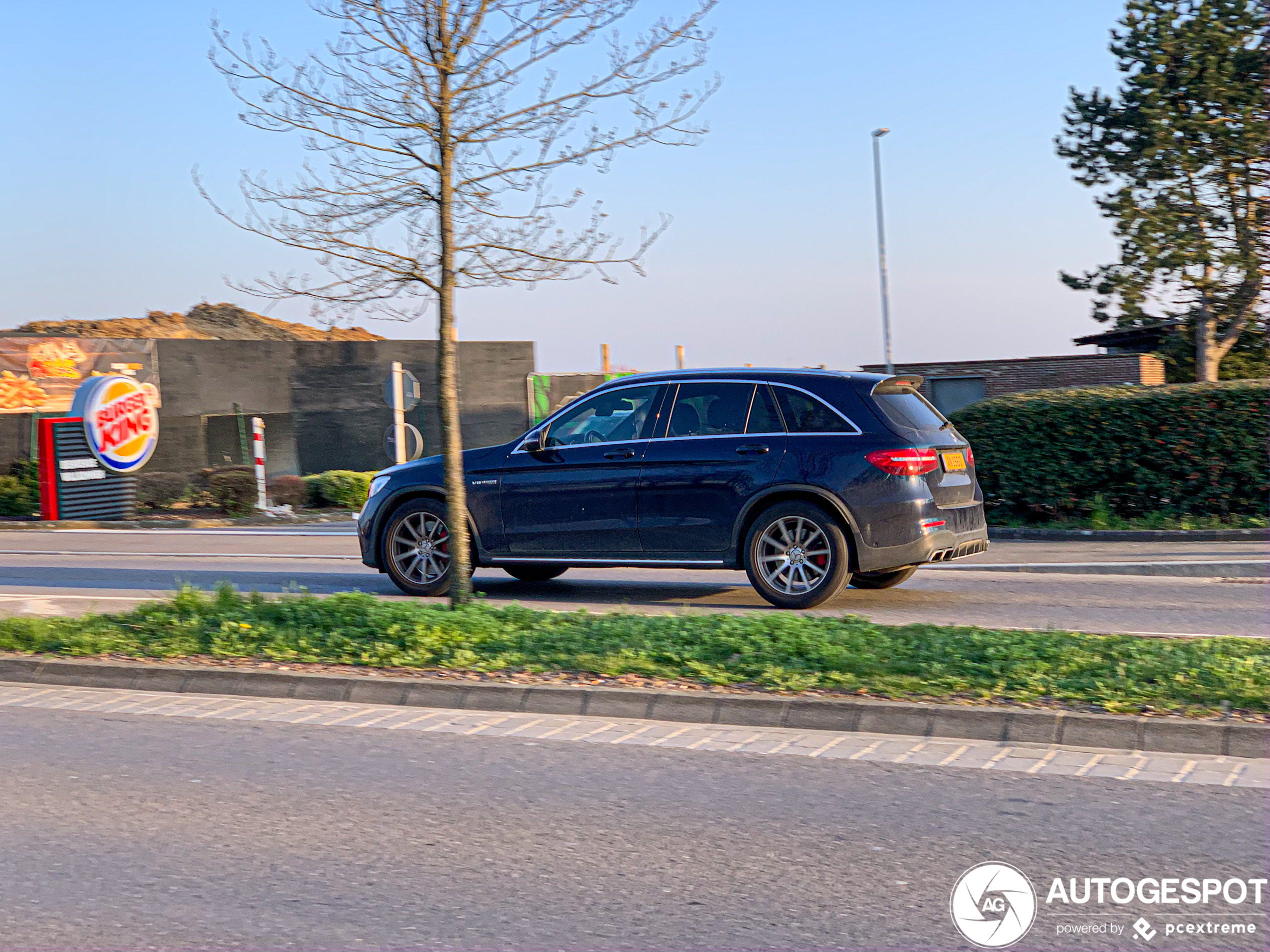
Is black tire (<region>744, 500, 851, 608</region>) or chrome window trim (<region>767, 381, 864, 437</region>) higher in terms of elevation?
chrome window trim (<region>767, 381, 864, 437</region>)

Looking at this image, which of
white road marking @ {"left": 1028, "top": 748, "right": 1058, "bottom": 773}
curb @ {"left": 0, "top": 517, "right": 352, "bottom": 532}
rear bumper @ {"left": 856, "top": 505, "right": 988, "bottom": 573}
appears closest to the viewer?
white road marking @ {"left": 1028, "top": 748, "right": 1058, "bottom": 773}

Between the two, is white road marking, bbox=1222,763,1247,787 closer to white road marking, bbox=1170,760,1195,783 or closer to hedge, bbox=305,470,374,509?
white road marking, bbox=1170,760,1195,783

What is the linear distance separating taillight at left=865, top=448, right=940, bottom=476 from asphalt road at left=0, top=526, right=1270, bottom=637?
3.49 feet

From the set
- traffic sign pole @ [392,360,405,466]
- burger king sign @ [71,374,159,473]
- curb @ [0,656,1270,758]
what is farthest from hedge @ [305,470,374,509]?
curb @ [0,656,1270,758]

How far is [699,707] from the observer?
671cm

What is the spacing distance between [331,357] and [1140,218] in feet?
67.5

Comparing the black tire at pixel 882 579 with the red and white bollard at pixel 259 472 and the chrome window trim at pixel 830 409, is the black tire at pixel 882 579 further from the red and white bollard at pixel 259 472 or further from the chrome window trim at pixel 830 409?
the red and white bollard at pixel 259 472

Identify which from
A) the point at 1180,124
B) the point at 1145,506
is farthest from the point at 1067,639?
the point at 1180,124

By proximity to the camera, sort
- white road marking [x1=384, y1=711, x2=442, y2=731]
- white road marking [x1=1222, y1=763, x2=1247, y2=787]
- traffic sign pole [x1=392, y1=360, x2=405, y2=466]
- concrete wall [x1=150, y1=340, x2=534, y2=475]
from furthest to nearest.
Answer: concrete wall [x1=150, y1=340, x2=534, y2=475], traffic sign pole [x1=392, y1=360, x2=405, y2=466], white road marking [x1=384, y1=711, x2=442, y2=731], white road marking [x1=1222, y1=763, x2=1247, y2=787]

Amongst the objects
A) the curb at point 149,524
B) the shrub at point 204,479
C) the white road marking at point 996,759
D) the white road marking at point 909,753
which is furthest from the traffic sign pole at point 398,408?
the white road marking at point 996,759

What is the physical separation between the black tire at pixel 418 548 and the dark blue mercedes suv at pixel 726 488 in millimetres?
13

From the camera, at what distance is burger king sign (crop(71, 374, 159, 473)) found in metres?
22.1

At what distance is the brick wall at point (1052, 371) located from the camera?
106 feet
